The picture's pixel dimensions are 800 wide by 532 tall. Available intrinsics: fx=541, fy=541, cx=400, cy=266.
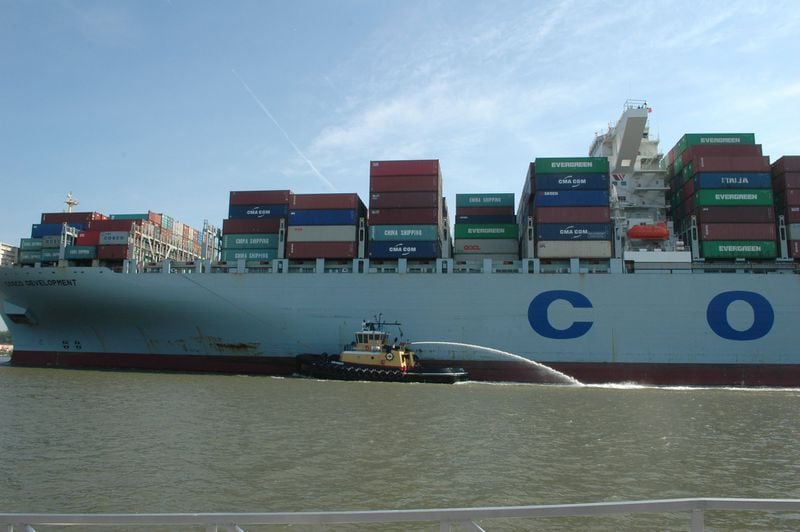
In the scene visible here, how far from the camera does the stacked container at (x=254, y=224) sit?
31.0 meters

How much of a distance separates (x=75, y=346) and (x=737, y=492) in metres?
32.3

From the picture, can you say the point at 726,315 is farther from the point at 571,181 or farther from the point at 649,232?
the point at 571,181

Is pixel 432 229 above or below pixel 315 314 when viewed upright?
above

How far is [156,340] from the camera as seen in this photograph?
29.6m

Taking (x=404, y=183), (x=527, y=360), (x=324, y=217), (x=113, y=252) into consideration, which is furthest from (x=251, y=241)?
(x=527, y=360)

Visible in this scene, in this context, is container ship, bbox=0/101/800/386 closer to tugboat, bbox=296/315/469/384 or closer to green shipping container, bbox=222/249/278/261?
green shipping container, bbox=222/249/278/261

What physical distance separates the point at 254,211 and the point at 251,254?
2.72m

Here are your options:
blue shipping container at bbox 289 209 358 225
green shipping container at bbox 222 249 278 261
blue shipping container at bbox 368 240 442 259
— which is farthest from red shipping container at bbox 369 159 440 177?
green shipping container at bbox 222 249 278 261

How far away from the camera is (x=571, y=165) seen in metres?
30.2

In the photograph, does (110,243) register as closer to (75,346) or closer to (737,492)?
(75,346)

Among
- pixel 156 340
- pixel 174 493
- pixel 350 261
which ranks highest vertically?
pixel 350 261

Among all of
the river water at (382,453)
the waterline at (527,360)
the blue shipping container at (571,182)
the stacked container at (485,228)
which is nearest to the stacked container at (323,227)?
the stacked container at (485,228)

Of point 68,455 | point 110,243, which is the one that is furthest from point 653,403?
point 110,243

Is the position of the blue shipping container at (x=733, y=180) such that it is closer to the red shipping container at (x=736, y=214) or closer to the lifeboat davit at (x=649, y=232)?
the red shipping container at (x=736, y=214)
